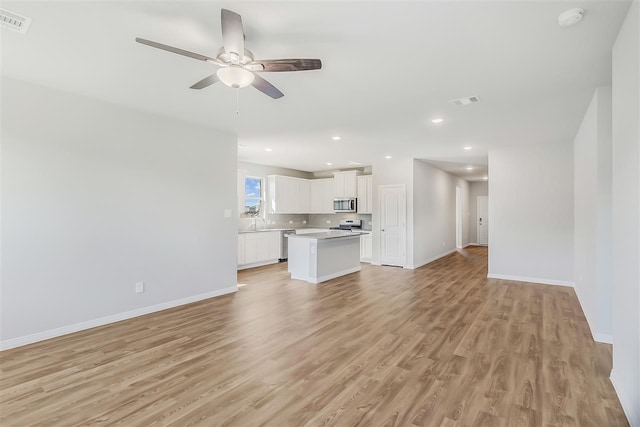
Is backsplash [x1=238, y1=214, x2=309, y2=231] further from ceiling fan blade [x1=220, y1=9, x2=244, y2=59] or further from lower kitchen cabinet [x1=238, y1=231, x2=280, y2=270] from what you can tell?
ceiling fan blade [x1=220, y1=9, x2=244, y2=59]

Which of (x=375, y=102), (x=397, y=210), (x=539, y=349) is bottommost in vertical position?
(x=539, y=349)

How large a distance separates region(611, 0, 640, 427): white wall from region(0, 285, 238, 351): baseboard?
4648 millimetres

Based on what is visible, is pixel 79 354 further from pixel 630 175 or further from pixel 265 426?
pixel 630 175

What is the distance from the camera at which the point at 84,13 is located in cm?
206

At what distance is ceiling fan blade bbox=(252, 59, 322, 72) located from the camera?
6.82ft

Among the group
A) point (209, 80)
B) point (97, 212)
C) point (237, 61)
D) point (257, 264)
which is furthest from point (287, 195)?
point (237, 61)

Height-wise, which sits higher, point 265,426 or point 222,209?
point 222,209

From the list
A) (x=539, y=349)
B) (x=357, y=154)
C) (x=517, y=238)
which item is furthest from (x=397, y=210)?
(x=539, y=349)

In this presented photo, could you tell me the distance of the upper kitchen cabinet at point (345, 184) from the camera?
862cm

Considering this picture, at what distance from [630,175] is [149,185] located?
4705mm

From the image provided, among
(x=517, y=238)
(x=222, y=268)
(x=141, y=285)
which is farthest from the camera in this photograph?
(x=517, y=238)

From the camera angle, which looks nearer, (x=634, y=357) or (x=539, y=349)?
(x=634, y=357)

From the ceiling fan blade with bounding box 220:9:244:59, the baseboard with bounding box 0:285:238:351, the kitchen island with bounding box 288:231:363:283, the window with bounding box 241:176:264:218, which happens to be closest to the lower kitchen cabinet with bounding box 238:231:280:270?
the window with bounding box 241:176:264:218

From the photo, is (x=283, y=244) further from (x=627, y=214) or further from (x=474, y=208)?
(x=474, y=208)
